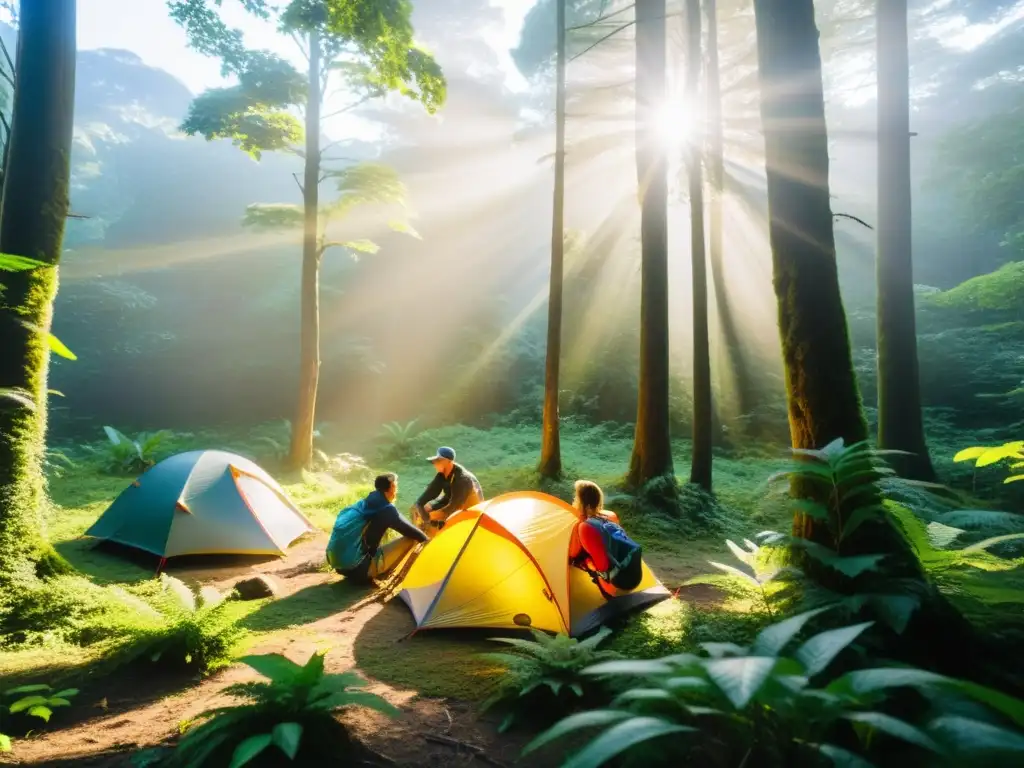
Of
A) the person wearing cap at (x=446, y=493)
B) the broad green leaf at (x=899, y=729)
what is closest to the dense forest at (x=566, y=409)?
the broad green leaf at (x=899, y=729)

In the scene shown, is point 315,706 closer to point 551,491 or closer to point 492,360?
point 551,491

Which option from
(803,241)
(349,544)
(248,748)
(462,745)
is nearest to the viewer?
(248,748)

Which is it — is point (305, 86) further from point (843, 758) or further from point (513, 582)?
point (843, 758)

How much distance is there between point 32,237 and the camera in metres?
4.98

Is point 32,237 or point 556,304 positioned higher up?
point 32,237

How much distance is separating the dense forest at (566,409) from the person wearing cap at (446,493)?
825mm

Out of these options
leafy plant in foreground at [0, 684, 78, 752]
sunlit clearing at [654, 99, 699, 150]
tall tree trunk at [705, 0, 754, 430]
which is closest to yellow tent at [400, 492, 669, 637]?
leafy plant in foreground at [0, 684, 78, 752]

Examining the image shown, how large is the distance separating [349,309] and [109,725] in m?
22.6

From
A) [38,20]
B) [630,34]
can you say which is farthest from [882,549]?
[630,34]

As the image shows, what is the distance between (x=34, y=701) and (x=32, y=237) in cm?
414

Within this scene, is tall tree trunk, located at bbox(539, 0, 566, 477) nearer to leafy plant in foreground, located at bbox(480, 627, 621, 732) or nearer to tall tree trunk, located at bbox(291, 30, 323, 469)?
tall tree trunk, located at bbox(291, 30, 323, 469)

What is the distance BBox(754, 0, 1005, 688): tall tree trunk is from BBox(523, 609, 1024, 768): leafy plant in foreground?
1.90 meters

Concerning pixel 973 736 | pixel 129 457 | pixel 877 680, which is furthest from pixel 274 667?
pixel 129 457

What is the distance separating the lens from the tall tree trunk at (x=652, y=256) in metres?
9.46
